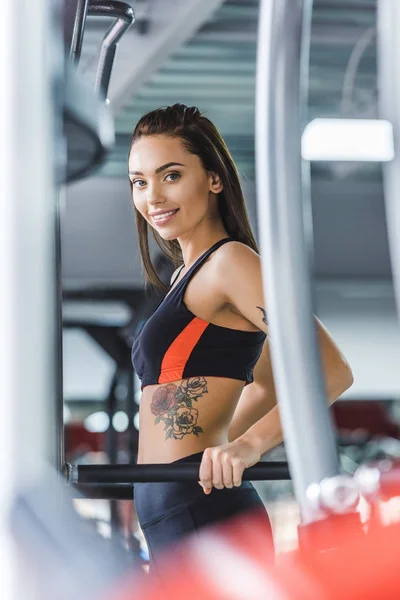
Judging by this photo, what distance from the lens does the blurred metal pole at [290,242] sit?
2.21 ft

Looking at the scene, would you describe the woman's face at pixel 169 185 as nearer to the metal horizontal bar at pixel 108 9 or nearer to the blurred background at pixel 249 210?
the metal horizontal bar at pixel 108 9

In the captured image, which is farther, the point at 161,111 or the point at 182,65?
the point at 182,65

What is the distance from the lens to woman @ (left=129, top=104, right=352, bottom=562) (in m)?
1.33

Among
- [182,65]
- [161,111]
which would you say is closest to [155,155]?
[161,111]

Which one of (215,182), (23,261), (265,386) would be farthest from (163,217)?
(23,261)

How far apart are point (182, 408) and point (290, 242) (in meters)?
0.71

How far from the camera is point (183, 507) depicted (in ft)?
4.34

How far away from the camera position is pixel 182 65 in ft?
20.1

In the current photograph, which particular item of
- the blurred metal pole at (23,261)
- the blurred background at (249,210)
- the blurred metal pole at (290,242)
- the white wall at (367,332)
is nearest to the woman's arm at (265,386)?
the blurred background at (249,210)

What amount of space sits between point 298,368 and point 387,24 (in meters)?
0.25

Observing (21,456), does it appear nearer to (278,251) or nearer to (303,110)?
(278,251)

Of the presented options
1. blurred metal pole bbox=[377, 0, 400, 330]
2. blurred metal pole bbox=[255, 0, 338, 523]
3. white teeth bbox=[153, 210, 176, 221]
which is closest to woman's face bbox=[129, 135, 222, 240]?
white teeth bbox=[153, 210, 176, 221]

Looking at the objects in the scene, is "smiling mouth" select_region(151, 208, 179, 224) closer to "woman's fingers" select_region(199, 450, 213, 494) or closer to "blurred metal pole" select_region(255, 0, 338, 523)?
"woman's fingers" select_region(199, 450, 213, 494)

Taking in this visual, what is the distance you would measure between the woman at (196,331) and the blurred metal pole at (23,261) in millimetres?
750
